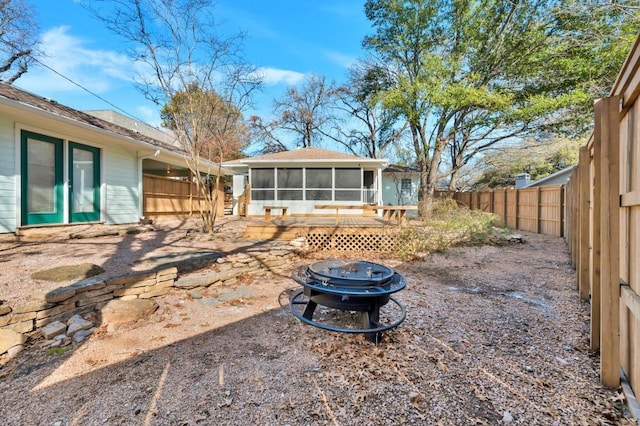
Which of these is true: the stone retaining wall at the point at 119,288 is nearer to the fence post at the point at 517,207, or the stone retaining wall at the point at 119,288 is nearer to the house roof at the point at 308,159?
the house roof at the point at 308,159

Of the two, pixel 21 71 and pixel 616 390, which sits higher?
pixel 21 71

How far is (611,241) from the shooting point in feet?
6.13

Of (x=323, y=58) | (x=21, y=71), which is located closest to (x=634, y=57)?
(x=323, y=58)

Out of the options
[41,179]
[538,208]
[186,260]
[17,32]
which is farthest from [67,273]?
[17,32]

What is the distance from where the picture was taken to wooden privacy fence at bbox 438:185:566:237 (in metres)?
9.34

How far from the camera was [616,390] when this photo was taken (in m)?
1.92

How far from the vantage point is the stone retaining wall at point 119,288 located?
268 cm

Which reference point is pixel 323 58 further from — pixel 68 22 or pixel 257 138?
pixel 68 22

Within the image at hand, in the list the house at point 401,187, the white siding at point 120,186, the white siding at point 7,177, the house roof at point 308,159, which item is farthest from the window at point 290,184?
the house at point 401,187

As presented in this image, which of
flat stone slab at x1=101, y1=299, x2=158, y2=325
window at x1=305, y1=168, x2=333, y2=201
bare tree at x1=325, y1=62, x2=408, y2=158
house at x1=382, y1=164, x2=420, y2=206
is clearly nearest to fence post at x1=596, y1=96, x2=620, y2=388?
flat stone slab at x1=101, y1=299, x2=158, y2=325

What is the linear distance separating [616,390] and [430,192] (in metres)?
13.2

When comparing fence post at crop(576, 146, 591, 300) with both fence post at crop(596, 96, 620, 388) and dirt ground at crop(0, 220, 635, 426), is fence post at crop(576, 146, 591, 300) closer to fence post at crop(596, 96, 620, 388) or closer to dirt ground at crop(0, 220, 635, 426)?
dirt ground at crop(0, 220, 635, 426)

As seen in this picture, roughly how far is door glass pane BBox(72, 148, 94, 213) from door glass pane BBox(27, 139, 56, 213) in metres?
0.48

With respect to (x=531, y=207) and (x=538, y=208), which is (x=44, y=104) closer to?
(x=538, y=208)
